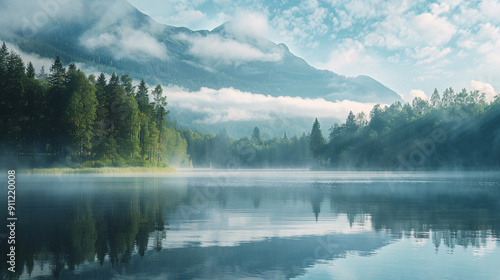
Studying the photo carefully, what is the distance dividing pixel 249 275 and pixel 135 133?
106386 mm

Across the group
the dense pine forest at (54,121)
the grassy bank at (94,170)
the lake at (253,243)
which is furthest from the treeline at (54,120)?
the lake at (253,243)

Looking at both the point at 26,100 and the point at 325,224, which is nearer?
the point at 325,224

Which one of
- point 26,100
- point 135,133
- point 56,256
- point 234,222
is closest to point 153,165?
point 135,133

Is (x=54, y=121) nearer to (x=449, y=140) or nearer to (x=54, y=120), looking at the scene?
(x=54, y=120)

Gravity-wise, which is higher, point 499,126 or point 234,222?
point 499,126

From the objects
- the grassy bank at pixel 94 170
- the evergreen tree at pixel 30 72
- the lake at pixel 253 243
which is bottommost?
the lake at pixel 253 243

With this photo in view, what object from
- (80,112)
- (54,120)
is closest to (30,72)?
(54,120)

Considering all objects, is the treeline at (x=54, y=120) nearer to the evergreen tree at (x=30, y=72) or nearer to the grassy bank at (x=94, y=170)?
the evergreen tree at (x=30, y=72)

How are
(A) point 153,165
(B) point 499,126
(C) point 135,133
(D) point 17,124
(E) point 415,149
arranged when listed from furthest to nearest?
(E) point 415,149 < (B) point 499,126 < (A) point 153,165 < (C) point 135,133 < (D) point 17,124

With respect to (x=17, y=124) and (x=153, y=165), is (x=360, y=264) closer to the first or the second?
(x=17, y=124)

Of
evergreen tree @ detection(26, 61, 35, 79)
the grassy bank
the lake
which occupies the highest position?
evergreen tree @ detection(26, 61, 35, 79)

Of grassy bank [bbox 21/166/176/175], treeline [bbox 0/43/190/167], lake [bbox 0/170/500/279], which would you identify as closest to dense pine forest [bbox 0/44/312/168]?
treeline [bbox 0/43/190/167]

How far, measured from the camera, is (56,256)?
1405 centimetres

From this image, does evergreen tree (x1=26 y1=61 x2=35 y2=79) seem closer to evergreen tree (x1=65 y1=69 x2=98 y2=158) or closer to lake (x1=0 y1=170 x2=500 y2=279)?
evergreen tree (x1=65 y1=69 x2=98 y2=158)
